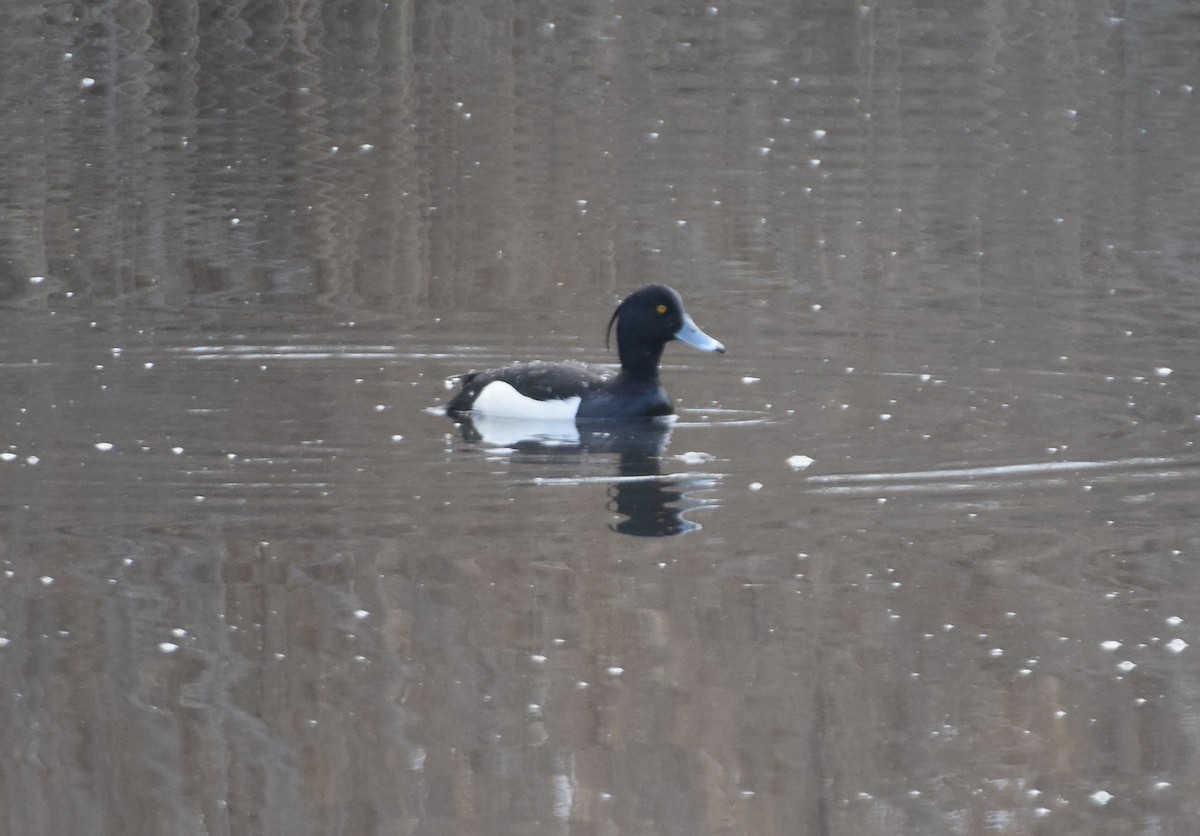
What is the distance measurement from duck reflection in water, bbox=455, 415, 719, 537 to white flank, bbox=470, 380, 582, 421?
0.04 m

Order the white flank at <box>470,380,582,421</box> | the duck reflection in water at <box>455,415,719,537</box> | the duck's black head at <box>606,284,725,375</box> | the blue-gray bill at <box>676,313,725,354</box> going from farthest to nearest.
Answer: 1. the blue-gray bill at <box>676,313,725,354</box>
2. the duck's black head at <box>606,284,725,375</box>
3. the white flank at <box>470,380,582,421</box>
4. the duck reflection in water at <box>455,415,719,537</box>

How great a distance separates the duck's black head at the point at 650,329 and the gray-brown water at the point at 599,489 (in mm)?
333

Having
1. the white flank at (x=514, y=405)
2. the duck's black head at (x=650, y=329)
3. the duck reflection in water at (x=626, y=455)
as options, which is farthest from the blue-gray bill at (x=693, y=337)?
the white flank at (x=514, y=405)

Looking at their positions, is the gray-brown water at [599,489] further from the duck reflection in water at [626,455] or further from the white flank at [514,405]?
the white flank at [514,405]

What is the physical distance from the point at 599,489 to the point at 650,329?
1881 millimetres

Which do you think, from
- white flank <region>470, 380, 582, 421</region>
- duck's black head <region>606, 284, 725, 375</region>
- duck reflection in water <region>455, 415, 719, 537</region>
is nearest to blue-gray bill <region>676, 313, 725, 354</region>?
duck's black head <region>606, 284, 725, 375</region>

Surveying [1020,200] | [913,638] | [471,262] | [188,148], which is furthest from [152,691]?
[188,148]

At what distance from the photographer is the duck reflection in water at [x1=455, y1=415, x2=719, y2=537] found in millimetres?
8398

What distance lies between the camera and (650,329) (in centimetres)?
1056

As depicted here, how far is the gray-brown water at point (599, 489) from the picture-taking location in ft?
19.4

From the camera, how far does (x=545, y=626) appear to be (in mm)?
7039

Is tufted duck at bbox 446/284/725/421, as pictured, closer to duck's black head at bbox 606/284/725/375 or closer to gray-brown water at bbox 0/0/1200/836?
duck's black head at bbox 606/284/725/375

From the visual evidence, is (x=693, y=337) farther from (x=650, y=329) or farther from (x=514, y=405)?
(x=514, y=405)

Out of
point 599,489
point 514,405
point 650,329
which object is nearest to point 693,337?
point 650,329
